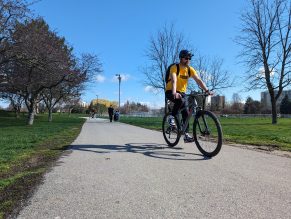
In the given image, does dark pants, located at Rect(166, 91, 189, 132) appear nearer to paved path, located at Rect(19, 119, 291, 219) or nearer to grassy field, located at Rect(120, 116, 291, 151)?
paved path, located at Rect(19, 119, 291, 219)

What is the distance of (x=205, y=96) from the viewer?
7336 millimetres

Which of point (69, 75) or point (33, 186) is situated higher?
point (69, 75)

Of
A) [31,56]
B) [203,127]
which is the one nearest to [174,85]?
[203,127]

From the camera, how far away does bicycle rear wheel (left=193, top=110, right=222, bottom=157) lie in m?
6.66

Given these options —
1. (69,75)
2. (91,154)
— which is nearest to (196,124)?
(91,154)

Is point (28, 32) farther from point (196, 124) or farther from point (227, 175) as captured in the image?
point (227, 175)

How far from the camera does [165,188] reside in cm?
436

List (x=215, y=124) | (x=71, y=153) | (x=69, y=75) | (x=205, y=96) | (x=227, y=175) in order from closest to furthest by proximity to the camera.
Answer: (x=227, y=175) < (x=215, y=124) < (x=205, y=96) < (x=71, y=153) < (x=69, y=75)

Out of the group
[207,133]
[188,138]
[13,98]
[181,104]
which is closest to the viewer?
[207,133]

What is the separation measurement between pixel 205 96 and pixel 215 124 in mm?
824

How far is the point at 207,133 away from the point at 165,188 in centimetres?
289

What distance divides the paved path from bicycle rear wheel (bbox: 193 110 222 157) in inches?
11.2

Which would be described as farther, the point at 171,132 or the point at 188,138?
the point at 171,132

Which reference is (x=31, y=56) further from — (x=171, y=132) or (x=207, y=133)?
(x=207, y=133)
